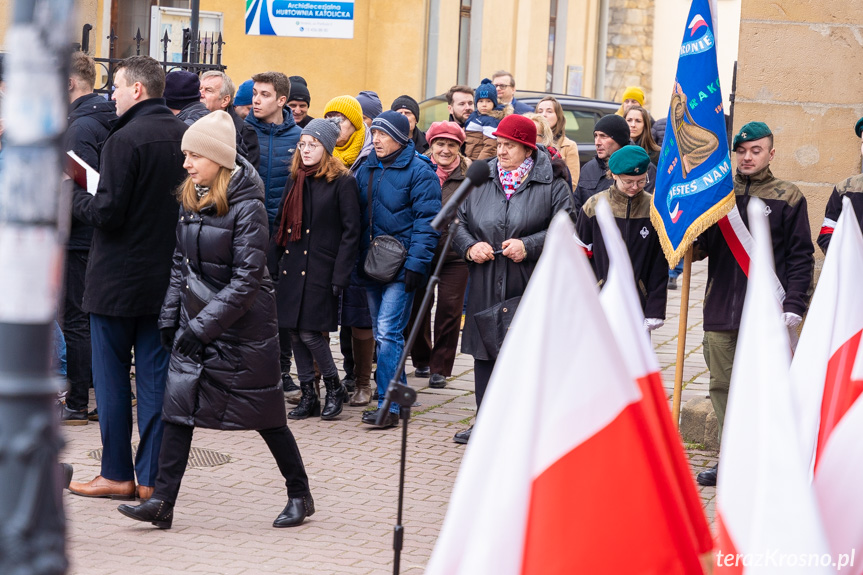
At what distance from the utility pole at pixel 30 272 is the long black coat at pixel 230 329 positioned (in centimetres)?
310

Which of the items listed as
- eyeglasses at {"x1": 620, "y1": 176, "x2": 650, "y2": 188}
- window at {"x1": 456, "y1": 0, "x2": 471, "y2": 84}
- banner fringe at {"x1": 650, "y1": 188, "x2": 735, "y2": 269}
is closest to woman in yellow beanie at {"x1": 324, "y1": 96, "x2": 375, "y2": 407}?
eyeglasses at {"x1": 620, "y1": 176, "x2": 650, "y2": 188}

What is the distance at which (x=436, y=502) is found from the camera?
6.70 m

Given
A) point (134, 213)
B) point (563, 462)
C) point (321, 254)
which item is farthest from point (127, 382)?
point (563, 462)

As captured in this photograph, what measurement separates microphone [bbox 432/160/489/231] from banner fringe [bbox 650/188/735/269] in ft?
6.76

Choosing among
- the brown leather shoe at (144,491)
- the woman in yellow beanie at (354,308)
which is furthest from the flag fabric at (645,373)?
the woman in yellow beanie at (354,308)

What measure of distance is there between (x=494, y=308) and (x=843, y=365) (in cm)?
365

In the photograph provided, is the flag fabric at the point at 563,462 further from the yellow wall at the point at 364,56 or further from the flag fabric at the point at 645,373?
the yellow wall at the point at 364,56

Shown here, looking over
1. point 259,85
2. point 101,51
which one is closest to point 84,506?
point 259,85

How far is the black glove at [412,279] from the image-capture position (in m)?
8.20

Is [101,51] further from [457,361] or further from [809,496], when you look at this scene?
[809,496]

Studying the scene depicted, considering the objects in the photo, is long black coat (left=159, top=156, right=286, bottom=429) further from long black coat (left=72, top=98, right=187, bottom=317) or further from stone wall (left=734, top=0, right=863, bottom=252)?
stone wall (left=734, top=0, right=863, bottom=252)

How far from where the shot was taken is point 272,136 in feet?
29.6

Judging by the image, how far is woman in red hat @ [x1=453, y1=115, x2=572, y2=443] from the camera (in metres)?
7.32

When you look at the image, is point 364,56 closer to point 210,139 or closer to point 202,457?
point 202,457
